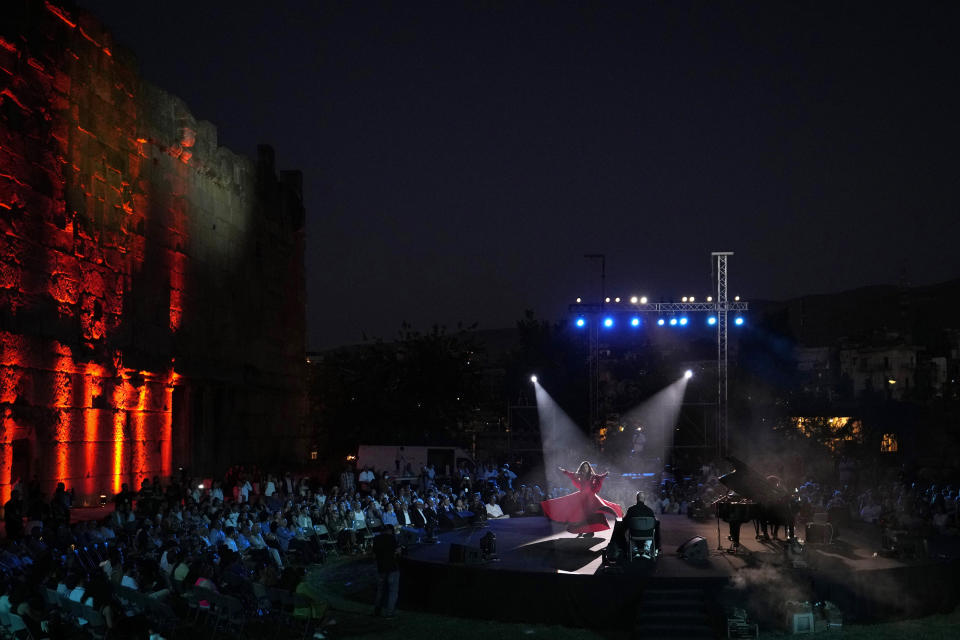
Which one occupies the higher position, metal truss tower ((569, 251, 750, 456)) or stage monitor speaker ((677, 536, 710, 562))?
metal truss tower ((569, 251, 750, 456))

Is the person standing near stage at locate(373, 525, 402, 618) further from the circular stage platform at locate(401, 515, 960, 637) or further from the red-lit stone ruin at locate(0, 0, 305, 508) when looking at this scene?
the red-lit stone ruin at locate(0, 0, 305, 508)

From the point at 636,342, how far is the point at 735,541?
45.7 m

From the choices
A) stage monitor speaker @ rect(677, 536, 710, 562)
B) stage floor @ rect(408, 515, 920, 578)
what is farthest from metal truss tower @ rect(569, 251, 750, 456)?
stage monitor speaker @ rect(677, 536, 710, 562)

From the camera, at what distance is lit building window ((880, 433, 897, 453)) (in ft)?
153

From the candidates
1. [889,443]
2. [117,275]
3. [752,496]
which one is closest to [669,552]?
[752,496]

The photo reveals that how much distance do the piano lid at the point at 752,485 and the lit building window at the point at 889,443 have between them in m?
28.8

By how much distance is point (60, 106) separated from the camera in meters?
25.4

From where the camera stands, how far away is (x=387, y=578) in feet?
56.1

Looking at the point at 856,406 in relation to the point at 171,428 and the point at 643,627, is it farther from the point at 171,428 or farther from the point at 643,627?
the point at 643,627

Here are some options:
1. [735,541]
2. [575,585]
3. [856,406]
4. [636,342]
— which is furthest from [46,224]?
[636,342]

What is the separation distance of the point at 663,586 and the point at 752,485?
496 cm

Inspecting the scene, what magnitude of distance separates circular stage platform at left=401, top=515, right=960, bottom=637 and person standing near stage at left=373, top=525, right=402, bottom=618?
37.3 inches

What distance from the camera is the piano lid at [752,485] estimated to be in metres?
20.3

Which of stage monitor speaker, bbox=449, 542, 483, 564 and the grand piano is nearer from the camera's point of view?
stage monitor speaker, bbox=449, 542, 483, 564
